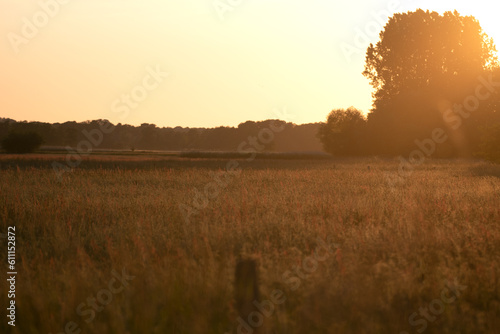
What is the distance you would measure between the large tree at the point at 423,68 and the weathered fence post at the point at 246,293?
43.9 meters

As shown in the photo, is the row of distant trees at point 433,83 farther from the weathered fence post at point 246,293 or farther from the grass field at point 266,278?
the weathered fence post at point 246,293

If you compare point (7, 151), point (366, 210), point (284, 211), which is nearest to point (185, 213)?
point (284, 211)

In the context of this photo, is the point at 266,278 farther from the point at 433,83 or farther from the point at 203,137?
the point at 203,137

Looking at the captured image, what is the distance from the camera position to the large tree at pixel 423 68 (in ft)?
150

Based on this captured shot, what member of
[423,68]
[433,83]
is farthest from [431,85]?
[423,68]

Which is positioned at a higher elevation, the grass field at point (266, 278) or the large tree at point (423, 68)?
the large tree at point (423, 68)

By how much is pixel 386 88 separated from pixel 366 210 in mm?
40108

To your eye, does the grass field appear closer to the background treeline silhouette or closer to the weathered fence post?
the weathered fence post

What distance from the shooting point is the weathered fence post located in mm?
4910

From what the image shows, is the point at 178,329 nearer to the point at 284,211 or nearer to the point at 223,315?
the point at 223,315

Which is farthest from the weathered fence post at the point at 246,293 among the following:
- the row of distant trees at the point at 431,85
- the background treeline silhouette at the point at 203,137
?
the background treeline silhouette at the point at 203,137

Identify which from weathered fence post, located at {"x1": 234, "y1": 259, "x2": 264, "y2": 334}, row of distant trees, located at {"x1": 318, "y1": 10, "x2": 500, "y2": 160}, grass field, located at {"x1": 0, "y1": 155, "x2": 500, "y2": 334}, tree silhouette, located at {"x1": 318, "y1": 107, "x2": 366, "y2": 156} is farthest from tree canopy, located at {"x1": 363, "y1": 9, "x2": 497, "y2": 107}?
weathered fence post, located at {"x1": 234, "y1": 259, "x2": 264, "y2": 334}

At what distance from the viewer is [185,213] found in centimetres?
1170

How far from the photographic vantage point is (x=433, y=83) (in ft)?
153
